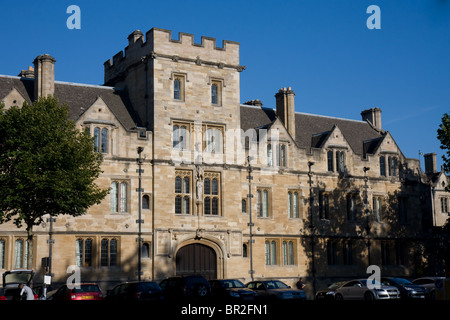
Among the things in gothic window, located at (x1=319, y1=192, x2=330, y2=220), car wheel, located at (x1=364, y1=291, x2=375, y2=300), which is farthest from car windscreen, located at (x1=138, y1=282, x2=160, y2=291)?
gothic window, located at (x1=319, y1=192, x2=330, y2=220)

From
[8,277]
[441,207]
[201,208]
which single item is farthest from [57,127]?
[441,207]

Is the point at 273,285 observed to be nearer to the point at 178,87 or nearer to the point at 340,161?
the point at 178,87

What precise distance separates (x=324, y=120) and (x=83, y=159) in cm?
2722

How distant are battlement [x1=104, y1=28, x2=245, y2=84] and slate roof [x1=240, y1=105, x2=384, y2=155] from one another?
5.32 meters

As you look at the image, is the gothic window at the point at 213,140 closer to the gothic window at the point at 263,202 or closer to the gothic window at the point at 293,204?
the gothic window at the point at 263,202

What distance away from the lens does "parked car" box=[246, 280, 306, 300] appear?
32.7 meters

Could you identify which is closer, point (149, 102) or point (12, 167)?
point (12, 167)

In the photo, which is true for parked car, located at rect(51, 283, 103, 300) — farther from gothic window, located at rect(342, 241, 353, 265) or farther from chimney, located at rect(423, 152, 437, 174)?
chimney, located at rect(423, 152, 437, 174)

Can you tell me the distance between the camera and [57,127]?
33.8m

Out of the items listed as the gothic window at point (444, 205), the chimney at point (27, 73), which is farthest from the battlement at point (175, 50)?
the gothic window at point (444, 205)

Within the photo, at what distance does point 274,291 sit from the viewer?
1303 inches

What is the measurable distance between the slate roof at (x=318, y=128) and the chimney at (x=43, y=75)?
47.7 feet

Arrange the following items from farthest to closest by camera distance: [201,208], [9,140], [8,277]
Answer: [201,208] < [8,277] < [9,140]
